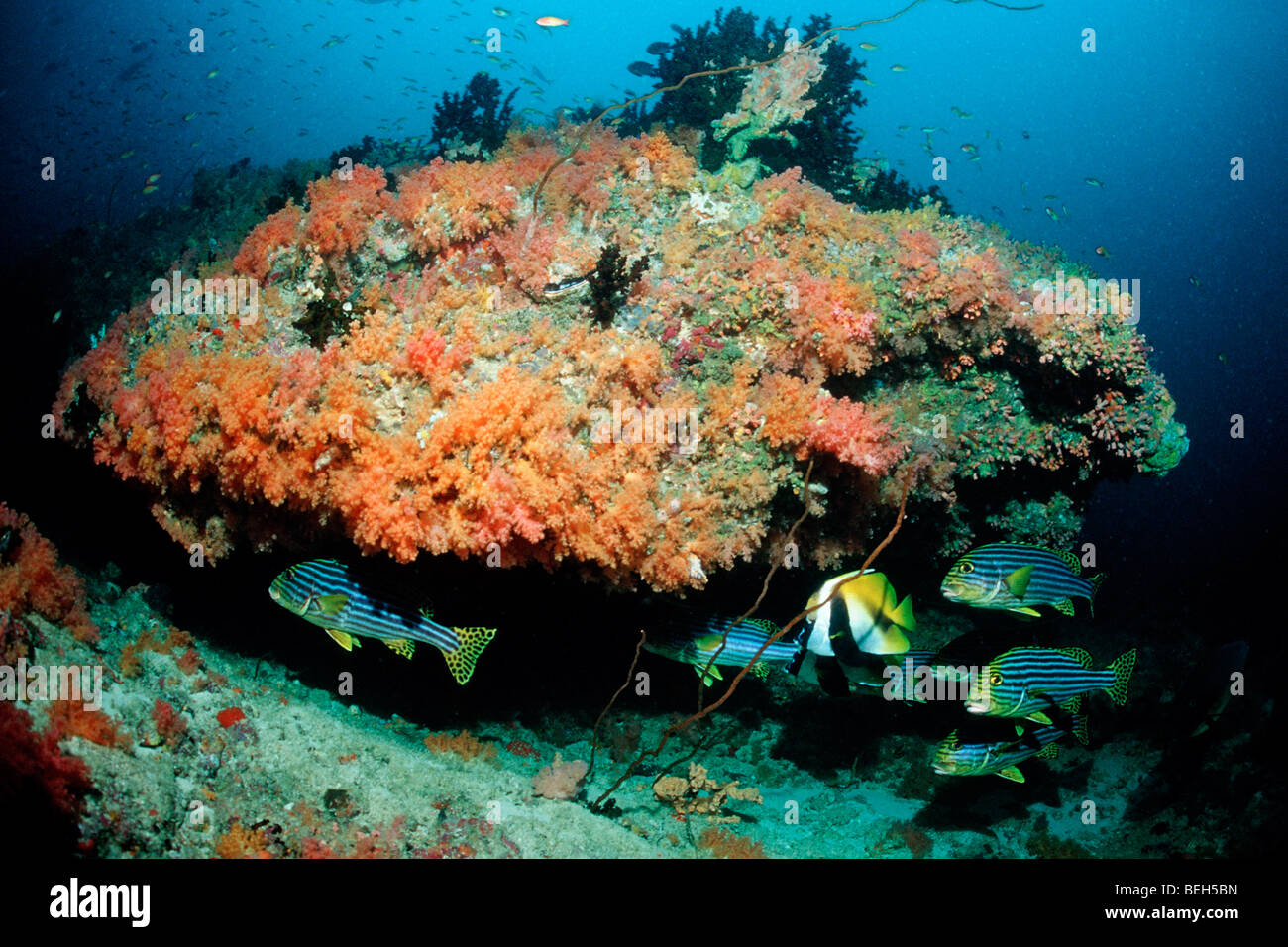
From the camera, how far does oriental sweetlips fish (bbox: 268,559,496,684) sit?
3.50m

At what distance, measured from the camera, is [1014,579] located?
3.91 m

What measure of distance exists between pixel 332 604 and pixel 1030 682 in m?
4.89

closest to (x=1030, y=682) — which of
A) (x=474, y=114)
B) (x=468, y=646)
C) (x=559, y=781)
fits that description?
(x=559, y=781)

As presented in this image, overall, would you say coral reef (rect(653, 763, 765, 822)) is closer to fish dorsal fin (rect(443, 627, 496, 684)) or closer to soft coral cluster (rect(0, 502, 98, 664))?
fish dorsal fin (rect(443, 627, 496, 684))

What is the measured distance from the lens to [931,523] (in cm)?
574

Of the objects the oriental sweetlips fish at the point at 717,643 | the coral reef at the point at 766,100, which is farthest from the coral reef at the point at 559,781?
the coral reef at the point at 766,100

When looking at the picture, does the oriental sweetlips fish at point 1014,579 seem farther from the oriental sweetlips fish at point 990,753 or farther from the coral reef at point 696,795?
the coral reef at point 696,795

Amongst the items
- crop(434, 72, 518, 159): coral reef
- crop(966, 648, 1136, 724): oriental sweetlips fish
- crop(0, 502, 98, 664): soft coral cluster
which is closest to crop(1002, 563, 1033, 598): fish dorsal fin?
crop(966, 648, 1136, 724): oriental sweetlips fish

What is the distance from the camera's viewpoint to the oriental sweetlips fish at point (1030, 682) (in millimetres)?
4148

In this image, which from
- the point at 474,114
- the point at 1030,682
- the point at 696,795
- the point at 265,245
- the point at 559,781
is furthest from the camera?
the point at 474,114

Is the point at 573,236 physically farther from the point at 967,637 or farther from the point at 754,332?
the point at 967,637

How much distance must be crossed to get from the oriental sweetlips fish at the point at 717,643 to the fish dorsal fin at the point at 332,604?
2.27 meters

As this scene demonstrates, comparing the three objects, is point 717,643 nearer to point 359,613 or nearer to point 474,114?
point 359,613
